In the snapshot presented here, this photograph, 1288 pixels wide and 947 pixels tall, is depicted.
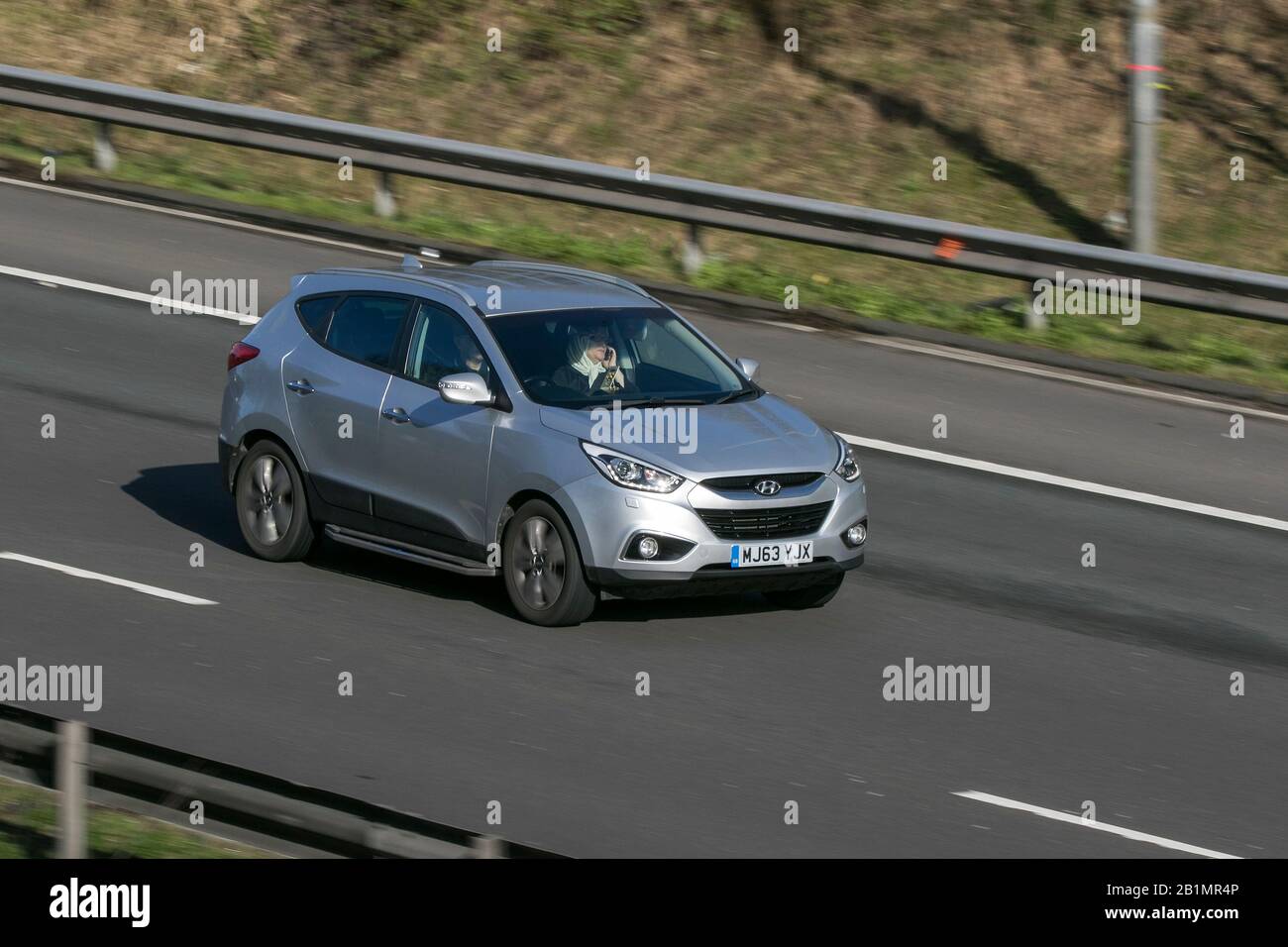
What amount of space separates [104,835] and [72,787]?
71 cm

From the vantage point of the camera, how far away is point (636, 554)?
10.8 meters

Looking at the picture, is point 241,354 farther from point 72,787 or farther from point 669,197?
point 669,197

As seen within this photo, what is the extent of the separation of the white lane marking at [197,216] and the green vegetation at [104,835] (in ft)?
42.6

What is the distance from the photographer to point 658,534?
10.8m

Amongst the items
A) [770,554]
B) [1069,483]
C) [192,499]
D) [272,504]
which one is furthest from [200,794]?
[1069,483]

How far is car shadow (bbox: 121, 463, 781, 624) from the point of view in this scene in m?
11.8

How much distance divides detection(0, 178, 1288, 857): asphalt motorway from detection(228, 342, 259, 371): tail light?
1.12 metres

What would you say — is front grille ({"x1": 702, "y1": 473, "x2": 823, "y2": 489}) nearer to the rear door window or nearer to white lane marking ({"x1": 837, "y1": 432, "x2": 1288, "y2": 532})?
the rear door window

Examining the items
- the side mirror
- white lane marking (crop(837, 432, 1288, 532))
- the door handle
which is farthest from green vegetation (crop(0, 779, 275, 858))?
white lane marking (crop(837, 432, 1288, 532))

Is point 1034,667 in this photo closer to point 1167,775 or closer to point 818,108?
point 1167,775

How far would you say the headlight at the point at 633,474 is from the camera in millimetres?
10820

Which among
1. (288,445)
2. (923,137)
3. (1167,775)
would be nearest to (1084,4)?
(923,137)

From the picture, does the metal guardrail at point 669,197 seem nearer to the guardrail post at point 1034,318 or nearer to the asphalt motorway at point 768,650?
the guardrail post at point 1034,318

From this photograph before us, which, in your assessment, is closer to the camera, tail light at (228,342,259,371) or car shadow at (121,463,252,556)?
tail light at (228,342,259,371)
